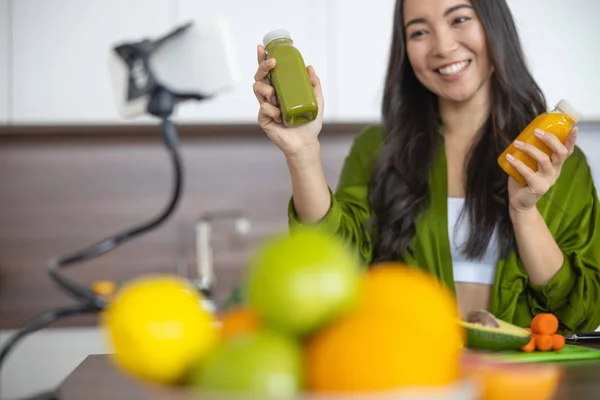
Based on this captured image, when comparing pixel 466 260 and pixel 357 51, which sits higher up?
pixel 357 51

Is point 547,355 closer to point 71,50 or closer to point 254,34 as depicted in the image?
point 254,34

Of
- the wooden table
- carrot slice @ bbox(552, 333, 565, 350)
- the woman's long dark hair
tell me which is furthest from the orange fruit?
the woman's long dark hair

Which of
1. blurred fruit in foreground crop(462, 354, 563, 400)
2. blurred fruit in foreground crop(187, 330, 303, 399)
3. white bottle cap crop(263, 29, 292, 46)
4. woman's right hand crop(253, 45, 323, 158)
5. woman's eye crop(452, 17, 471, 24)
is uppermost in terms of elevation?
woman's eye crop(452, 17, 471, 24)

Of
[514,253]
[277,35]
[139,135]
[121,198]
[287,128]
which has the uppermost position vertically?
[277,35]

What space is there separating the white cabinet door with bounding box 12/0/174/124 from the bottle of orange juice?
1677 mm

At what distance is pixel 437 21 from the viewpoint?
1.46 m

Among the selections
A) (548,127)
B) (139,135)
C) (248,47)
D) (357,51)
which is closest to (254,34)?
(248,47)

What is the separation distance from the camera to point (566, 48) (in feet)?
8.59

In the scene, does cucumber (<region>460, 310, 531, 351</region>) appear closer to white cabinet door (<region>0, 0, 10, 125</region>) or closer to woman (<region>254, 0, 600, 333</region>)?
woman (<region>254, 0, 600, 333</region>)

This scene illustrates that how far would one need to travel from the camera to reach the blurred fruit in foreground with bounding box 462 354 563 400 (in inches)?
23.8

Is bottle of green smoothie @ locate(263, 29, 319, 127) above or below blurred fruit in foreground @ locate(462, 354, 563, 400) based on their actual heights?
above

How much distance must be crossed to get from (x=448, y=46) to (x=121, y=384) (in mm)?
935

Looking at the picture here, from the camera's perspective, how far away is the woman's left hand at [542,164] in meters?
1.09

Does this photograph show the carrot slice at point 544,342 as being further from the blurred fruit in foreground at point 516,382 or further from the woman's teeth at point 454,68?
the woman's teeth at point 454,68
